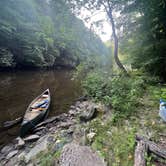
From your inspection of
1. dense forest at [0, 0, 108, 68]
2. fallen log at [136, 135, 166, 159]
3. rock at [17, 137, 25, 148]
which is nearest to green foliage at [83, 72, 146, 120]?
fallen log at [136, 135, 166, 159]

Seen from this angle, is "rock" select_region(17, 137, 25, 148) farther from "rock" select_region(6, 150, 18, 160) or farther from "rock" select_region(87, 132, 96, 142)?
"rock" select_region(87, 132, 96, 142)

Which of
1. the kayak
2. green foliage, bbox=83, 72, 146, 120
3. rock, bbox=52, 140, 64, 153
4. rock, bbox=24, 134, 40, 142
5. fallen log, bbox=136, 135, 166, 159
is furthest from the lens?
the kayak

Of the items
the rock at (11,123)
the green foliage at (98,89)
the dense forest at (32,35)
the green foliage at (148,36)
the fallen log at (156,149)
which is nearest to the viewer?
the fallen log at (156,149)

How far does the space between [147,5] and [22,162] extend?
6.29m

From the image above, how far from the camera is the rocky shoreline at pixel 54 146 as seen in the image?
8.64 feet

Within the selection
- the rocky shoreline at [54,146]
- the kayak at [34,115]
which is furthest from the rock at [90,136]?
the kayak at [34,115]

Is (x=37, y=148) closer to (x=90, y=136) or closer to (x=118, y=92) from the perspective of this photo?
(x=90, y=136)

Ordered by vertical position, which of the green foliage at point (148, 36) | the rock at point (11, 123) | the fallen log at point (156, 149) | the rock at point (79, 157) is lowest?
the rock at point (11, 123)

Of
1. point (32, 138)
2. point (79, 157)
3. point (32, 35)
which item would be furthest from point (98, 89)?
point (32, 35)

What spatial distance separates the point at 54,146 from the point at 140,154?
185 cm

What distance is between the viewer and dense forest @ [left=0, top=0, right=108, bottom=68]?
14156mm

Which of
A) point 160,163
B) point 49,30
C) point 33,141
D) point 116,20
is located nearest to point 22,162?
point 33,141

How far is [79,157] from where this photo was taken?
2578 millimetres

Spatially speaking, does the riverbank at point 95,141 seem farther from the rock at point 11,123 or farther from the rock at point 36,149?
the rock at point 11,123
